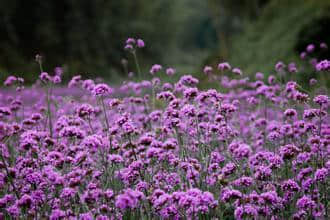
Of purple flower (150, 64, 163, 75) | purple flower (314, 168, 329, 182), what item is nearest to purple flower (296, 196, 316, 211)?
purple flower (314, 168, 329, 182)

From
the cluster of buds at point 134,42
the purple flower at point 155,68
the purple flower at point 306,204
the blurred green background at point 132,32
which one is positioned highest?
the blurred green background at point 132,32

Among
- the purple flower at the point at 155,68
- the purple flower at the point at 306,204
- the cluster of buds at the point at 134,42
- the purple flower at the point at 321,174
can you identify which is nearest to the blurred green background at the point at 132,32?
the purple flower at the point at 155,68

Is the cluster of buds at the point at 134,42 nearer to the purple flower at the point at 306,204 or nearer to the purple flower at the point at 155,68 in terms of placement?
the purple flower at the point at 155,68

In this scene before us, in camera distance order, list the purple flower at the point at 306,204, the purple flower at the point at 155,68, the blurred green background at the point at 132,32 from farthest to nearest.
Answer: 1. the blurred green background at the point at 132,32
2. the purple flower at the point at 155,68
3. the purple flower at the point at 306,204

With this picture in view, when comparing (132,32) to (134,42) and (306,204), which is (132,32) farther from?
(306,204)

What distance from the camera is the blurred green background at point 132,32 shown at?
13.4 meters

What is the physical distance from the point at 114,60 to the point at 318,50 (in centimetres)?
2317

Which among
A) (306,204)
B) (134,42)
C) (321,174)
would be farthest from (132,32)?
(306,204)

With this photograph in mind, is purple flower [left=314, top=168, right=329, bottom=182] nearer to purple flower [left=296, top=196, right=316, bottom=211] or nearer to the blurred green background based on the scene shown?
purple flower [left=296, top=196, right=316, bottom=211]

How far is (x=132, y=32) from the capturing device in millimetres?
33531

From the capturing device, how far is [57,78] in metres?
5.48

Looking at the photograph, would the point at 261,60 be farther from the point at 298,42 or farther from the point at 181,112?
the point at 181,112

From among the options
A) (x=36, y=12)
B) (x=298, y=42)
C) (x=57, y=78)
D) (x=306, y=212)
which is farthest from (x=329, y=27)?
(x=36, y=12)

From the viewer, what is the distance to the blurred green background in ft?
43.8
